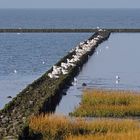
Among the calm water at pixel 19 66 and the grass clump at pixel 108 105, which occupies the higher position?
the calm water at pixel 19 66

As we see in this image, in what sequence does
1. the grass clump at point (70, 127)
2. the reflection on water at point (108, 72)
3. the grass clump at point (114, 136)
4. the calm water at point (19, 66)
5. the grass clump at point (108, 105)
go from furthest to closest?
the calm water at point (19, 66)
the reflection on water at point (108, 72)
the grass clump at point (108, 105)
the grass clump at point (70, 127)
the grass clump at point (114, 136)

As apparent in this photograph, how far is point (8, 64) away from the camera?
46750 millimetres

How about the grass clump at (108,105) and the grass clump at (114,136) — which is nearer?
the grass clump at (114,136)

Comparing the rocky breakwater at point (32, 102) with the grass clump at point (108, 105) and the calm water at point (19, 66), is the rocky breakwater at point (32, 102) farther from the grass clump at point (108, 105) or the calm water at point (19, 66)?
the calm water at point (19, 66)

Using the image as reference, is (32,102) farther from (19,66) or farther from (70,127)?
(19,66)

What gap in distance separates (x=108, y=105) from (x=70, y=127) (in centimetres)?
545

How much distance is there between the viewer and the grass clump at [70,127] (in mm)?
16297

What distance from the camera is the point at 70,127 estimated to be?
16922 millimetres

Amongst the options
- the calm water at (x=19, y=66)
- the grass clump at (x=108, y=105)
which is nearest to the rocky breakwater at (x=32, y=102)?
the grass clump at (x=108, y=105)

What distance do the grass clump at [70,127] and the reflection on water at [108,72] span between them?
454 centimetres

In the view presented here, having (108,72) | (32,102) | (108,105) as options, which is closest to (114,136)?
(108,105)

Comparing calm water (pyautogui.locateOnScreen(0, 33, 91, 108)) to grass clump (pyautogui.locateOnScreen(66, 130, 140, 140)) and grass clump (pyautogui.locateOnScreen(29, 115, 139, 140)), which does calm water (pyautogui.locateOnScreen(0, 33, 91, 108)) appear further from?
grass clump (pyautogui.locateOnScreen(66, 130, 140, 140))

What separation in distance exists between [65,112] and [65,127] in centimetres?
538

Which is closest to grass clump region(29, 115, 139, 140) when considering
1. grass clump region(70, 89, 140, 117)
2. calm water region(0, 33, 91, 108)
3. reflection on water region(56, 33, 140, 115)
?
grass clump region(70, 89, 140, 117)
